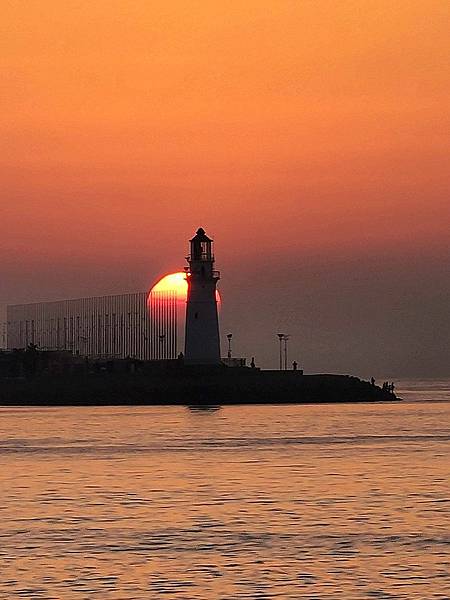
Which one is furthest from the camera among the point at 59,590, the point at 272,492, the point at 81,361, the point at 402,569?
the point at 81,361

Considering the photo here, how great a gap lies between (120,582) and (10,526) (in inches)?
468

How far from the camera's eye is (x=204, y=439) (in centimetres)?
10512

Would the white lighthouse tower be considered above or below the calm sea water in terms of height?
above

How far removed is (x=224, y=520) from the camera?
1983 inches

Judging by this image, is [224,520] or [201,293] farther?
[201,293]

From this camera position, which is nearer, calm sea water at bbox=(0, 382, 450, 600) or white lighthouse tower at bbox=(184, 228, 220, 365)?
calm sea water at bbox=(0, 382, 450, 600)

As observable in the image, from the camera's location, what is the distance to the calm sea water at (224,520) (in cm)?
3756

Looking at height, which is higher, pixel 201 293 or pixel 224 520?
pixel 201 293

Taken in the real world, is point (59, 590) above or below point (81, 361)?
below

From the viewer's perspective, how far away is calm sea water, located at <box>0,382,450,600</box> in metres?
37.6

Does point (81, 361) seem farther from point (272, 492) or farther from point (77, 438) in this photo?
point (272, 492)

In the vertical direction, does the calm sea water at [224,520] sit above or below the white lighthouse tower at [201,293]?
below

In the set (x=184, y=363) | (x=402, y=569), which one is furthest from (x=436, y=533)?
(x=184, y=363)

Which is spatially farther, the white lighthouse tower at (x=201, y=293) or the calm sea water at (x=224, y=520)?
the white lighthouse tower at (x=201, y=293)
